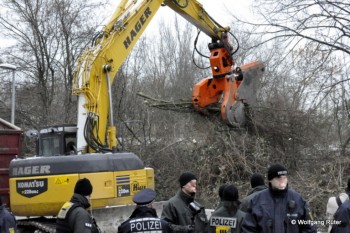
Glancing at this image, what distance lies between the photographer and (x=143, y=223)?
5.04 meters

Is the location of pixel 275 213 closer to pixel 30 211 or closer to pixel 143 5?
pixel 30 211

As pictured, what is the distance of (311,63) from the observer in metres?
12.0

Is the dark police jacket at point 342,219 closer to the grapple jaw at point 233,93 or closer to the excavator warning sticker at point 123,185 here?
the excavator warning sticker at point 123,185

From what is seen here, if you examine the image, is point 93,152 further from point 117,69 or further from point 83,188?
point 83,188

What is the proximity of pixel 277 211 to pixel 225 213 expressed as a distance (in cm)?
91

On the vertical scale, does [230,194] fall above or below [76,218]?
above

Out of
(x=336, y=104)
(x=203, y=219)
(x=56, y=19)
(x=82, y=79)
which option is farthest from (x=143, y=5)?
(x=56, y=19)

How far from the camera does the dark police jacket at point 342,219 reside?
5.64 m

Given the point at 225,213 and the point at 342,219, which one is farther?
the point at 225,213

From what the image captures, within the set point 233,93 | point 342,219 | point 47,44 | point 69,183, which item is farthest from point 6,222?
point 47,44

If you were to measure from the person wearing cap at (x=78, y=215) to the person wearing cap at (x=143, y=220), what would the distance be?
59 cm

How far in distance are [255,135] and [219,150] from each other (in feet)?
3.39

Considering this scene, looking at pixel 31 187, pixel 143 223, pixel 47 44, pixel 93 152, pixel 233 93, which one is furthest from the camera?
pixel 47 44

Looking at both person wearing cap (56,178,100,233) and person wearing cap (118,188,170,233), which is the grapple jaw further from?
person wearing cap (118,188,170,233)
